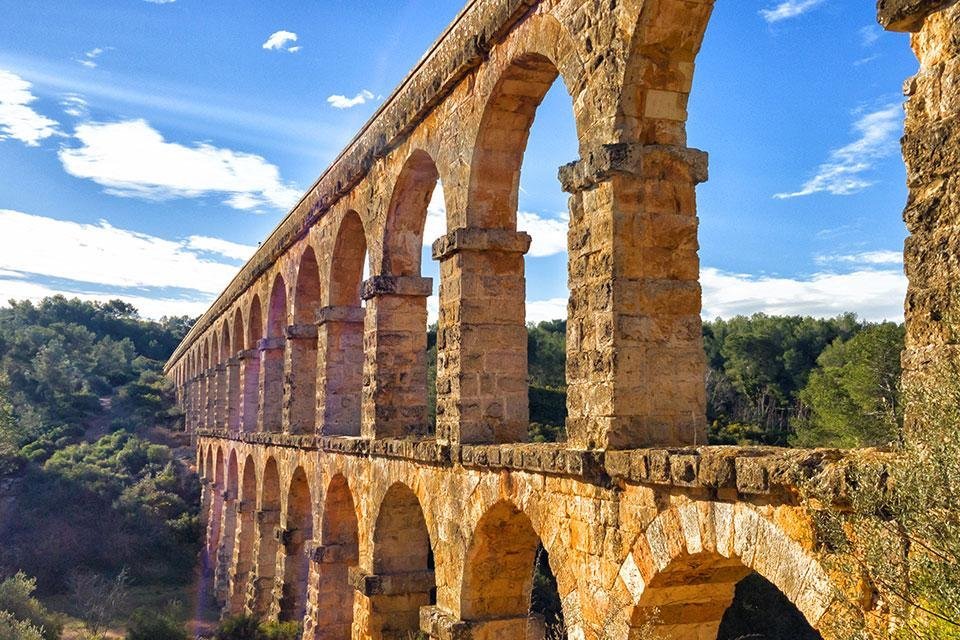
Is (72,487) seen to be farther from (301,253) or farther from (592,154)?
(592,154)

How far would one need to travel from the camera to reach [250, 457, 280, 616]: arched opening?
15.4 meters

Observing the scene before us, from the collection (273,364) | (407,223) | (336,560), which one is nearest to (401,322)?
(407,223)

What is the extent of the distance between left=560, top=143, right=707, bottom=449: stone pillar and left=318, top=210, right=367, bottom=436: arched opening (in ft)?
22.6

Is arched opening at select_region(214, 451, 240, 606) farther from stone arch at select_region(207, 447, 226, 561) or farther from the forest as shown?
stone arch at select_region(207, 447, 226, 561)

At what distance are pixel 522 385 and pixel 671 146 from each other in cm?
293

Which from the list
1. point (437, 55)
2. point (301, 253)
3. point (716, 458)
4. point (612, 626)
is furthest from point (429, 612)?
point (301, 253)

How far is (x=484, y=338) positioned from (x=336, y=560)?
5150 millimetres

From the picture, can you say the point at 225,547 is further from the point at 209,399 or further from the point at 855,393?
the point at 855,393

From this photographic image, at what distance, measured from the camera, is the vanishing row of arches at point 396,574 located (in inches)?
197

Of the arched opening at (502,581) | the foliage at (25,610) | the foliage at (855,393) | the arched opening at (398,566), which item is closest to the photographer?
the arched opening at (502,581)

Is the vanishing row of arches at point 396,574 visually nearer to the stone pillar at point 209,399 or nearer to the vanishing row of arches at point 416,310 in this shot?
the vanishing row of arches at point 416,310

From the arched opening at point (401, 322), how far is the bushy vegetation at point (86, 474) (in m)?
13.6

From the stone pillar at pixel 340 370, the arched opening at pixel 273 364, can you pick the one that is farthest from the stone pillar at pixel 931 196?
the arched opening at pixel 273 364

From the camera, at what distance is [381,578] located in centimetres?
929
